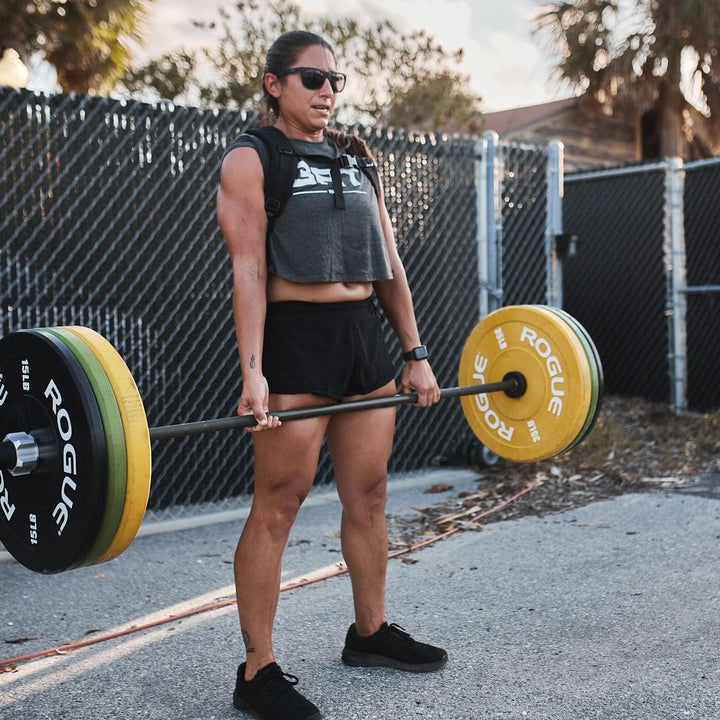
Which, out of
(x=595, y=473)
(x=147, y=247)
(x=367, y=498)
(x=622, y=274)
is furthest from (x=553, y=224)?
(x=367, y=498)

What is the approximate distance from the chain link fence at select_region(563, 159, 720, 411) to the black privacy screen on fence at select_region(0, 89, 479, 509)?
3316mm

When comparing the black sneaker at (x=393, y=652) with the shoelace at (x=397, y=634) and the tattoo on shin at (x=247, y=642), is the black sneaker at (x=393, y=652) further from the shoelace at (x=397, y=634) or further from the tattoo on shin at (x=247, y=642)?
the tattoo on shin at (x=247, y=642)

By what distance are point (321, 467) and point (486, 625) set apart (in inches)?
99.0

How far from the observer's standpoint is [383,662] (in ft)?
9.92

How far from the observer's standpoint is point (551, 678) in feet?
9.59

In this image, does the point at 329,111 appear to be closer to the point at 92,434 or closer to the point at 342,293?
the point at 342,293

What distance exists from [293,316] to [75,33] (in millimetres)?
9311

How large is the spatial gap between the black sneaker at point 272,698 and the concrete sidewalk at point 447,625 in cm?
11

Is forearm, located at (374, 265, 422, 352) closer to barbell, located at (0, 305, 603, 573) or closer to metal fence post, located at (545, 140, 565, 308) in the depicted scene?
barbell, located at (0, 305, 603, 573)

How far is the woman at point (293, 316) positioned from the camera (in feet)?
Answer: 8.69

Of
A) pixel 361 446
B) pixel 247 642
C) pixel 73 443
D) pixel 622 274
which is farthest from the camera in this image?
pixel 622 274

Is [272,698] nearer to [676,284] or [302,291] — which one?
[302,291]

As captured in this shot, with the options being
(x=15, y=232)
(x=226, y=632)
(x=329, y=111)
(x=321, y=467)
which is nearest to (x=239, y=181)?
→ (x=329, y=111)

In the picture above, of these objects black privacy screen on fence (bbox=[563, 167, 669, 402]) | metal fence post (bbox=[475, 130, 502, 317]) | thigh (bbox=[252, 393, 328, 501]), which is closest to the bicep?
thigh (bbox=[252, 393, 328, 501])
